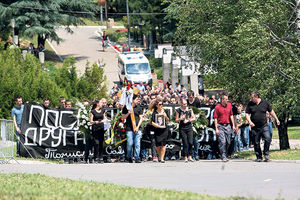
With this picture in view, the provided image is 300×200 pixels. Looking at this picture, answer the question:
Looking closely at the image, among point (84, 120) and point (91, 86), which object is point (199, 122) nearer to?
point (84, 120)

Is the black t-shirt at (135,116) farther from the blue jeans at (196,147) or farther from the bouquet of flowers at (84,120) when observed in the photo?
the blue jeans at (196,147)

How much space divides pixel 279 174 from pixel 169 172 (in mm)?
2499

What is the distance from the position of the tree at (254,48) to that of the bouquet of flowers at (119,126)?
164 inches

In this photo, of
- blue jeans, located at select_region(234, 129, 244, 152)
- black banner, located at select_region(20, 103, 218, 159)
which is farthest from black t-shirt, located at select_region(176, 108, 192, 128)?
blue jeans, located at select_region(234, 129, 244, 152)

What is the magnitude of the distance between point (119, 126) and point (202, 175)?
5.32m

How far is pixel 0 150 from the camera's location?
17.1 m

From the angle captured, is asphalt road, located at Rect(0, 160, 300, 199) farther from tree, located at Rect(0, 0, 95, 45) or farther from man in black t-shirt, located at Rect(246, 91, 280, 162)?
tree, located at Rect(0, 0, 95, 45)

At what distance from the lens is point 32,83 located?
1070 inches

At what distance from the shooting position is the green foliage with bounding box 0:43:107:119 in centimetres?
2645

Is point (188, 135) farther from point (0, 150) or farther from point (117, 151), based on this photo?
point (0, 150)

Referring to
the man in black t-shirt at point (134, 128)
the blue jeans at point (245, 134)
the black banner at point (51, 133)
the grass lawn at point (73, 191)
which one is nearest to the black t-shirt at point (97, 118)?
the man in black t-shirt at point (134, 128)

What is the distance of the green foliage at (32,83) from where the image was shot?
2645cm

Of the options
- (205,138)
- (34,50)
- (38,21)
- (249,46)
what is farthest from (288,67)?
(38,21)

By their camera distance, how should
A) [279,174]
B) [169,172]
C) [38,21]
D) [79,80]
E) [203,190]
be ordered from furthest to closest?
[38,21] < [79,80] < [169,172] < [279,174] < [203,190]
